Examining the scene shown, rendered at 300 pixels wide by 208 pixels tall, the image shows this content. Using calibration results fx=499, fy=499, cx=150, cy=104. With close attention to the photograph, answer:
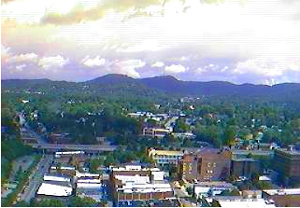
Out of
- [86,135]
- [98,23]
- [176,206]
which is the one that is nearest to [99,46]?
[98,23]

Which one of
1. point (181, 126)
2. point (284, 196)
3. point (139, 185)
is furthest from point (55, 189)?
point (284, 196)

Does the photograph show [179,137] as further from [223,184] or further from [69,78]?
[69,78]

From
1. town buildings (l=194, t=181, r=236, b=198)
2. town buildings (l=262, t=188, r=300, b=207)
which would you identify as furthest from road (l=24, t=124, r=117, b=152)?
town buildings (l=262, t=188, r=300, b=207)

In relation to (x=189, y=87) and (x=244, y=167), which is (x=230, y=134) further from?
(x=189, y=87)

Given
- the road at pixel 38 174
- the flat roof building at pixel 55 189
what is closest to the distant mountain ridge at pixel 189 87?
the road at pixel 38 174

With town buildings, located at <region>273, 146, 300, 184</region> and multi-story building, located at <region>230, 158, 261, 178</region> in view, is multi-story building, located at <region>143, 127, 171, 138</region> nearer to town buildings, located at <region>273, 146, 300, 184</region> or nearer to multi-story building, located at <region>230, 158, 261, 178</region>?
multi-story building, located at <region>230, 158, 261, 178</region>

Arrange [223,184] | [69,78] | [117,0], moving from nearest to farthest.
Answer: [117,0], [69,78], [223,184]
